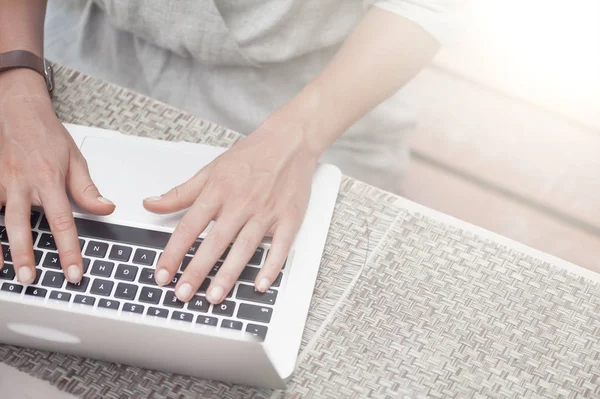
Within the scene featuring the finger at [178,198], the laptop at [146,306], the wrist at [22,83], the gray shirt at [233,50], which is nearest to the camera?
the laptop at [146,306]

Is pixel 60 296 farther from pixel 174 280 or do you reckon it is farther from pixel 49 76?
pixel 49 76

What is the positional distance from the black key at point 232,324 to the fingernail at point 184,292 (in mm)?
36

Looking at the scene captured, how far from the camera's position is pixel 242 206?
607mm

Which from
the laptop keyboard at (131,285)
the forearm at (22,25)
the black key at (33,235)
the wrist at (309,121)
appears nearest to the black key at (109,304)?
the laptop keyboard at (131,285)

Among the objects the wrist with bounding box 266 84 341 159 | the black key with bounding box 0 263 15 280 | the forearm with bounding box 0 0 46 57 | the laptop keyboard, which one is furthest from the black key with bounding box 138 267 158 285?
the forearm with bounding box 0 0 46 57

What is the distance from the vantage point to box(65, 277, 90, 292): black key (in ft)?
1.71

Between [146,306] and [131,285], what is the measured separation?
24 millimetres

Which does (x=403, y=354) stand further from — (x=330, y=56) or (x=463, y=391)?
(x=330, y=56)

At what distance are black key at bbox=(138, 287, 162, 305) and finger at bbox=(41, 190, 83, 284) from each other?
0.05 meters

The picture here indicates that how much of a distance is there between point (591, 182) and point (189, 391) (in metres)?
0.99

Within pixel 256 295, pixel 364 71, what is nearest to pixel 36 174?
pixel 256 295

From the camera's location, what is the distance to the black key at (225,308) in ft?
1.69

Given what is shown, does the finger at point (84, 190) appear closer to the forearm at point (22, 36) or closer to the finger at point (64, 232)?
the finger at point (64, 232)

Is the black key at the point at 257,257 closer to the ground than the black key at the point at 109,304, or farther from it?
closer to the ground
